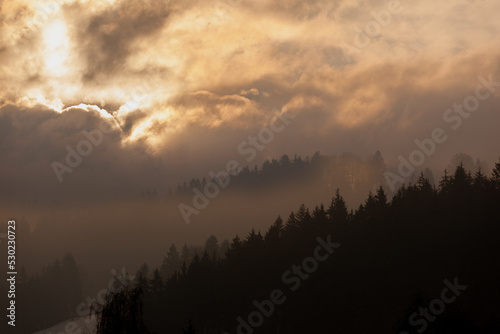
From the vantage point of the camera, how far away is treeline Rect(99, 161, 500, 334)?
5216 cm

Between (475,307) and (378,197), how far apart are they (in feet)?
77.1

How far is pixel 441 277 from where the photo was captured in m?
52.2

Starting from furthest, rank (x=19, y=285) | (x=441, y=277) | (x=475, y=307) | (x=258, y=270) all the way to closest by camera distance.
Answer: (x=19, y=285), (x=258, y=270), (x=441, y=277), (x=475, y=307)

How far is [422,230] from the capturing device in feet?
196

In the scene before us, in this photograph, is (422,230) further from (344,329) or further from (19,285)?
(19,285)

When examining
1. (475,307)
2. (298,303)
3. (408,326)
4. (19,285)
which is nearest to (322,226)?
(298,303)

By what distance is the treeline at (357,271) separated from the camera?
52.2 m

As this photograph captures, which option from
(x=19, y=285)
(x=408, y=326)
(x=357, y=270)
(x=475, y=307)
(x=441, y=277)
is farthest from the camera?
(x=19, y=285)

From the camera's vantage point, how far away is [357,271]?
2302 inches

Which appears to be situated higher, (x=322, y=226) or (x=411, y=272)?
(x=322, y=226)

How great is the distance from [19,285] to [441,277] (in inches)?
4892

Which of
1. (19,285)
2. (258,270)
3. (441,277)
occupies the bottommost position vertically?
(441,277)

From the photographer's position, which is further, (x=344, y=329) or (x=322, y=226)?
(x=322, y=226)

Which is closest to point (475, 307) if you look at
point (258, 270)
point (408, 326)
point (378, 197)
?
point (408, 326)
